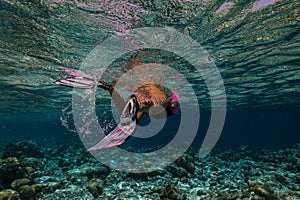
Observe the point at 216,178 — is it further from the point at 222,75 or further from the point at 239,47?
the point at 222,75

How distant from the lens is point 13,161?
31.2 feet

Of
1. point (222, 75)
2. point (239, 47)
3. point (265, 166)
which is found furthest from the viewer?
point (222, 75)

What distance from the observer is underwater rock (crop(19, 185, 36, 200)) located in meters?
7.40

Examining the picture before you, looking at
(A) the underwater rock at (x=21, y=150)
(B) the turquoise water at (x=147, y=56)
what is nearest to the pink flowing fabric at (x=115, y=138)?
(B) the turquoise water at (x=147, y=56)

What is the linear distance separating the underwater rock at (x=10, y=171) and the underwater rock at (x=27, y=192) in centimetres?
202

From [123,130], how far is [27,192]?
629 cm

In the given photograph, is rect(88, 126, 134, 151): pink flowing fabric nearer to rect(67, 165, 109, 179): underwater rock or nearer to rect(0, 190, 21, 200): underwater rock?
rect(0, 190, 21, 200): underwater rock

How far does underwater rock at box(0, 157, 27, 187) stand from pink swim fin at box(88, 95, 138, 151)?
8.06 m

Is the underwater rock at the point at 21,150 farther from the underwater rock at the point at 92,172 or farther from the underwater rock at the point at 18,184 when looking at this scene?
the underwater rock at the point at 18,184

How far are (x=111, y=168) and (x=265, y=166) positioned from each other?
33.5 feet

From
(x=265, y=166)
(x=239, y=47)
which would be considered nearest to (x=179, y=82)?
(x=239, y=47)

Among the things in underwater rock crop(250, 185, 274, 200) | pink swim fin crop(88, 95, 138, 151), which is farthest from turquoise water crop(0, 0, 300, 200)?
pink swim fin crop(88, 95, 138, 151)

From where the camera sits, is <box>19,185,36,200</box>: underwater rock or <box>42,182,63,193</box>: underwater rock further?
<box>42,182,63,193</box>: underwater rock

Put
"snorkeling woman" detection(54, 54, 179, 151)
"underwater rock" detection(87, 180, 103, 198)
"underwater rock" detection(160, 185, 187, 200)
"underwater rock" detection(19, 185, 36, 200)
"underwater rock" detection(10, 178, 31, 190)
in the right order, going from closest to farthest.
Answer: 1. "snorkeling woman" detection(54, 54, 179, 151)
2. "underwater rock" detection(160, 185, 187, 200)
3. "underwater rock" detection(19, 185, 36, 200)
4. "underwater rock" detection(10, 178, 31, 190)
5. "underwater rock" detection(87, 180, 103, 198)
